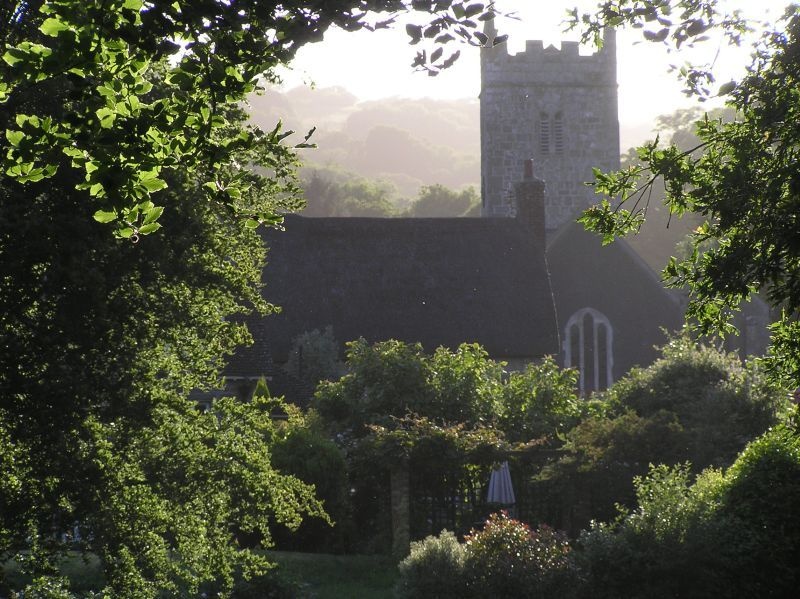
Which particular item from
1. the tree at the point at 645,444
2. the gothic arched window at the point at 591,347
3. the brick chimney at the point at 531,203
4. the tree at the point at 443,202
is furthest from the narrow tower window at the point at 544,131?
the tree at the point at 443,202

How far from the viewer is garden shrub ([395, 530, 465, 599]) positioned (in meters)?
11.4

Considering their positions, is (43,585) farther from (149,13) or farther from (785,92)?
(785,92)

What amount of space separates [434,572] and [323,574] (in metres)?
3.42

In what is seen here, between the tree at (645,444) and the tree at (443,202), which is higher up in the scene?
the tree at (443,202)

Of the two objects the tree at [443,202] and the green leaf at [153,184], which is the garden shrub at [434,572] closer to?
the green leaf at [153,184]

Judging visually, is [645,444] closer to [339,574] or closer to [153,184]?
[339,574]

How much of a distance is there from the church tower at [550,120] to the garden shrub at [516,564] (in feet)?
112

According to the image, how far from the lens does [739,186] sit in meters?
7.36

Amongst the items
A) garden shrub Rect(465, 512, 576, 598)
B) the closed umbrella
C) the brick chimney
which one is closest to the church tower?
the brick chimney

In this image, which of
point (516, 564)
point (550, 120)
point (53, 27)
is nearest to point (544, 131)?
point (550, 120)

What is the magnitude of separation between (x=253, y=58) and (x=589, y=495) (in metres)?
11.7

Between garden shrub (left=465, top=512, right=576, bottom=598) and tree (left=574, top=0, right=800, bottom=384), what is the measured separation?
4.14m

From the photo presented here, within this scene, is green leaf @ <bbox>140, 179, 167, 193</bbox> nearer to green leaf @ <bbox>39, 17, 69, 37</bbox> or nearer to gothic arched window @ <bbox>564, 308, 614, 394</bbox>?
green leaf @ <bbox>39, 17, 69, 37</bbox>

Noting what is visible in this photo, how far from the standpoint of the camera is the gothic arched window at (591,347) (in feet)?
121
